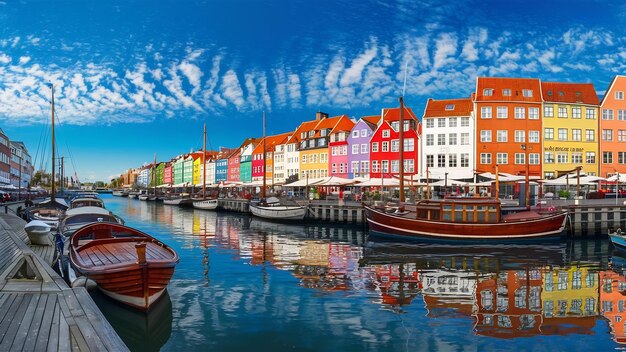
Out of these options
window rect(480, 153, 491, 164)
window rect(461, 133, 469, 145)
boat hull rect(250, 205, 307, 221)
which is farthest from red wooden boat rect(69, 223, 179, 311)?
window rect(480, 153, 491, 164)

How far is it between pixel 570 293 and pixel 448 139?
4523cm

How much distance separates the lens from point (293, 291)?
1661cm

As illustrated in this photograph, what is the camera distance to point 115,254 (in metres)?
14.6

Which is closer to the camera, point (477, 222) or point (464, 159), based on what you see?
point (477, 222)

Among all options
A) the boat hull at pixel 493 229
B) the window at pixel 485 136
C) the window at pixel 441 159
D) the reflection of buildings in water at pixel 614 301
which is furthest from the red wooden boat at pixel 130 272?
the window at pixel 485 136

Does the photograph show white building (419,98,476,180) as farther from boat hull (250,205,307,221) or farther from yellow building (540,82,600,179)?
boat hull (250,205,307,221)

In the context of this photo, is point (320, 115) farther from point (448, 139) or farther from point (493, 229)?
point (493, 229)

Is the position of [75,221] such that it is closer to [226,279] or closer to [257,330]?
[226,279]

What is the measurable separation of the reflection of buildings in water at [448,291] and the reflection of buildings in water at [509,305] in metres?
0.34

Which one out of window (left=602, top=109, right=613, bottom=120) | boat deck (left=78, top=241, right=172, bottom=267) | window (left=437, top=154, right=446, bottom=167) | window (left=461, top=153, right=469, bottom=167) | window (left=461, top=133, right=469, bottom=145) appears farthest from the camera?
window (left=437, top=154, right=446, bottom=167)

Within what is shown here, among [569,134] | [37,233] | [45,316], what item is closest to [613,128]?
[569,134]

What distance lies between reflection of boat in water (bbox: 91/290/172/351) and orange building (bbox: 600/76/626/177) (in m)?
62.6

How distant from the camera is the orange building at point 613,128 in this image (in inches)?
2339

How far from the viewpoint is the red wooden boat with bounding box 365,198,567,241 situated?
30.4m
